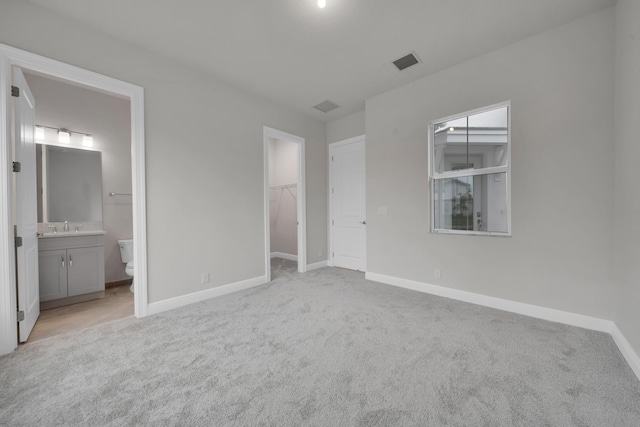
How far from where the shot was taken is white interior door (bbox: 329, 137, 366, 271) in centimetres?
445

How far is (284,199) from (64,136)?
3.84 m

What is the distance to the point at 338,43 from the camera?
2609 millimetres

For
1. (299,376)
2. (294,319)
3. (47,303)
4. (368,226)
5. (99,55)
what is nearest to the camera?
(299,376)

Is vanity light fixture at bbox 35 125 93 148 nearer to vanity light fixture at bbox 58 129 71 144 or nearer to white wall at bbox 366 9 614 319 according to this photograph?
vanity light fixture at bbox 58 129 71 144

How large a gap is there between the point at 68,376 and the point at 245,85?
346 centimetres

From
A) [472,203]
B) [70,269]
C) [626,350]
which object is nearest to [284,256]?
[70,269]

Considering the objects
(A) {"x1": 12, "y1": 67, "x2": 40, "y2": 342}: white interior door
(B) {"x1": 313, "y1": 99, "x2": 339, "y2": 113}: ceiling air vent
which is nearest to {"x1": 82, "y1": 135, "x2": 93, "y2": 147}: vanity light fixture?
(A) {"x1": 12, "y1": 67, "x2": 40, "y2": 342}: white interior door

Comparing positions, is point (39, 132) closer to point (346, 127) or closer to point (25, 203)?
point (25, 203)

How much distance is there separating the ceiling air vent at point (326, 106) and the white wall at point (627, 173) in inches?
121

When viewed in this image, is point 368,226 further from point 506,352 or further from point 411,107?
point 506,352

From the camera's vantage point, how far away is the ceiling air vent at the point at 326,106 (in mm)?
4052

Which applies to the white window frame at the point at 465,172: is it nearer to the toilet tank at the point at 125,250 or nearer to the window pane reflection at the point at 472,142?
the window pane reflection at the point at 472,142

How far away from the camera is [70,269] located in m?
3.07

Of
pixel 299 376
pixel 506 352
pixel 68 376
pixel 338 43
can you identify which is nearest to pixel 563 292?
pixel 506 352
